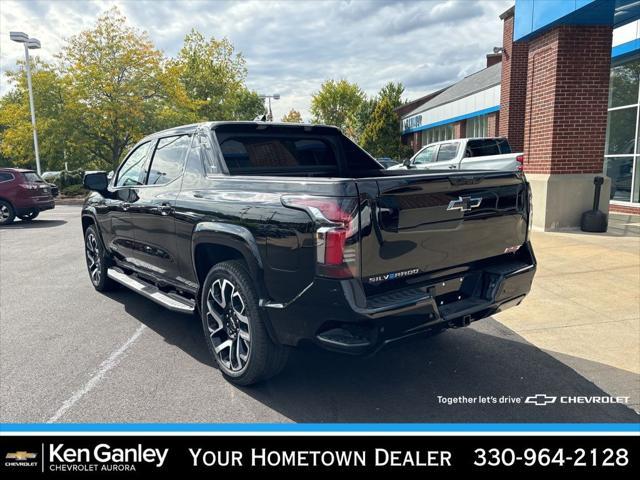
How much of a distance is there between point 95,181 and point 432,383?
14.0 ft

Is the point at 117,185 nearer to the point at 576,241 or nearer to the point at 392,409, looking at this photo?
the point at 392,409

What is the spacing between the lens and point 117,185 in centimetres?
586

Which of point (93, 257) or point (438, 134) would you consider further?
point (438, 134)

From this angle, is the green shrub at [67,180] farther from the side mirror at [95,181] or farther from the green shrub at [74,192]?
the side mirror at [95,181]

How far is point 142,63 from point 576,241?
24.3 metres

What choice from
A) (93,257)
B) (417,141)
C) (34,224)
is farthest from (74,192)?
(417,141)

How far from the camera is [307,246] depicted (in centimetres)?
292

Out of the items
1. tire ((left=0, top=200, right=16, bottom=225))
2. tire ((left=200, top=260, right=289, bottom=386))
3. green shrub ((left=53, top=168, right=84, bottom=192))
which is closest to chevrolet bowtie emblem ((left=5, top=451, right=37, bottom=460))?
tire ((left=200, top=260, right=289, bottom=386))

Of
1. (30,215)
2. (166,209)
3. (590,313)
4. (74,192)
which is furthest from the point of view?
(74,192)

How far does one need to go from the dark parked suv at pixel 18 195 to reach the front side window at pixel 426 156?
11527mm

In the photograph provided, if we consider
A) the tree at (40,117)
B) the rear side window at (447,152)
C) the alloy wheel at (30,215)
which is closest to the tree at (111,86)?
the tree at (40,117)

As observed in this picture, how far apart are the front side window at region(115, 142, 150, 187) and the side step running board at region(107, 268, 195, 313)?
1.02m

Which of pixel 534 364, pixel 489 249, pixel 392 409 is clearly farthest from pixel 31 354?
pixel 534 364

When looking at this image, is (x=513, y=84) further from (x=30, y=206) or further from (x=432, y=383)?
(x=432, y=383)
